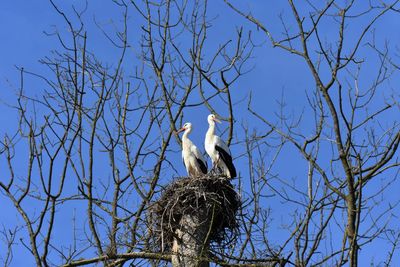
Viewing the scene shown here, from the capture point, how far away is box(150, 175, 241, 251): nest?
8516mm

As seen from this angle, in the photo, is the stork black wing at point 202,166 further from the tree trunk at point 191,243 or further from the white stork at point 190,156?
the tree trunk at point 191,243

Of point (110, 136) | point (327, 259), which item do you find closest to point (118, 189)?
point (110, 136)

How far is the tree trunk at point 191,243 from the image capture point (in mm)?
7566

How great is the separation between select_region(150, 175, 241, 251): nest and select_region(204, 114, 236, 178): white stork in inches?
77.8

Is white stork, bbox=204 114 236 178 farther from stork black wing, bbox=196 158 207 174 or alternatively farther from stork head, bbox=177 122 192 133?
stork head, bbox=177 122 192 133

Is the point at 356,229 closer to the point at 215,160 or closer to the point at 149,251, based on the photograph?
the point at 149,251

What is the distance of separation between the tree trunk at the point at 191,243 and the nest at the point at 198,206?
0.58 ft

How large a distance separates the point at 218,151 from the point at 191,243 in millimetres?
3860

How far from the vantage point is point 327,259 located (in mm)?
7348

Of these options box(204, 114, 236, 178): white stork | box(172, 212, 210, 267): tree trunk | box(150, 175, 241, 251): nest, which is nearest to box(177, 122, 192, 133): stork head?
box(204, 114, 236, 178): white stork

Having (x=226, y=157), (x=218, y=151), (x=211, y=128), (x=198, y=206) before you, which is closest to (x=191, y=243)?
(x=198, y=206)

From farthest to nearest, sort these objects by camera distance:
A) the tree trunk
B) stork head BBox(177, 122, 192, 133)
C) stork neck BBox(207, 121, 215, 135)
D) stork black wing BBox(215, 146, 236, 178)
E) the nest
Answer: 1. stork neck BBox(207, 121, 215, 135)
2. stork head BBox(177, 122, 192, 133)
3. stork black wing BBox(215, 146, 236, 178)
4. the nest
5. the tree trunk

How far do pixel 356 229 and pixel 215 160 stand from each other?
5.11 m

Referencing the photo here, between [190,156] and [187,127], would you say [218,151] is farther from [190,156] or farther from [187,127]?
[187,127]
